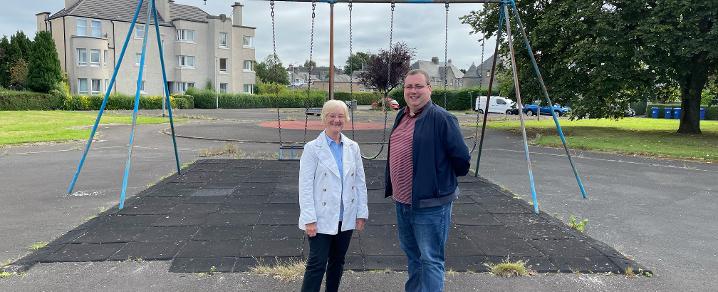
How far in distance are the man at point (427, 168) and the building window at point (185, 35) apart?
52353mm

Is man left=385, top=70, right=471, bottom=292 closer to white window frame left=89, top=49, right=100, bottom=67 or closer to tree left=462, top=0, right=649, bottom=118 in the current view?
tree left=462, top=0, right=649, bottom=118

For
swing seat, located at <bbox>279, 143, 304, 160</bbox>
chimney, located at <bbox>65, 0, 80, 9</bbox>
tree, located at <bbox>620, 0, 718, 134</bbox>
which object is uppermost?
chimney, located at <bbox>65, 0, 80, 9</bbox>

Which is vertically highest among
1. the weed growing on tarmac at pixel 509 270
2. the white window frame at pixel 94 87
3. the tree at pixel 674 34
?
the tree at pixel 674 34

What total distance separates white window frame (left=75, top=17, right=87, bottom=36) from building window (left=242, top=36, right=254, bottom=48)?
53.2 ft

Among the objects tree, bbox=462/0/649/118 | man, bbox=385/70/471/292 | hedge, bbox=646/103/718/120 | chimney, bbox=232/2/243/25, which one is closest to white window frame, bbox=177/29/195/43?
chimney, bbox=232/2/243/25

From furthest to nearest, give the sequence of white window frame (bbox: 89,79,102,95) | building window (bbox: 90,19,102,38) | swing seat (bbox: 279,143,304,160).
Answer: building window (bbox: 90,19,102,38) < white window frame (bbox: 89,79,102,95) < swing seat (bbox: 279,143,304,160)

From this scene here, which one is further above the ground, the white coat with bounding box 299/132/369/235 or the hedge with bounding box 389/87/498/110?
the hedge with bounding box 389/87/498/110

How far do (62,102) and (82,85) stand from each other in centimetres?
890

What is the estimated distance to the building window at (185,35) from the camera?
51.2 m

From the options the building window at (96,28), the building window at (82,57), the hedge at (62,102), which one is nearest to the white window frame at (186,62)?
the building window at (96,28)

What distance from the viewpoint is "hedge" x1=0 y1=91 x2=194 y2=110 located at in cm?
3441

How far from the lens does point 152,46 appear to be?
48.5 metres

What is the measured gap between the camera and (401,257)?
481 centimetres

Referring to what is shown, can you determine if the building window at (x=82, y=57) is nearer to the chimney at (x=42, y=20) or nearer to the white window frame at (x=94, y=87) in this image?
the white window frame at (x=94, y=87)
